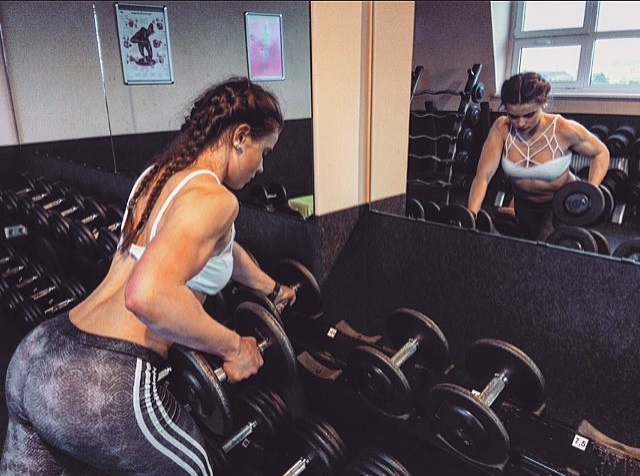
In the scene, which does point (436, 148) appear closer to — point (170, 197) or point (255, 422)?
point (255, 422)

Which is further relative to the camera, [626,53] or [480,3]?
[480,3]

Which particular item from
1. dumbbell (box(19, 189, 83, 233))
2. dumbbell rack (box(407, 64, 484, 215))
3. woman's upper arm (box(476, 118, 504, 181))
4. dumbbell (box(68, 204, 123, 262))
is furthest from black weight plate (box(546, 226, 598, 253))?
dumbbell (box(19, 189, 83, 233))

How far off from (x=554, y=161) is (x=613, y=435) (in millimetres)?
796

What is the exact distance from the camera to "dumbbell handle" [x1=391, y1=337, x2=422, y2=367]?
118cm

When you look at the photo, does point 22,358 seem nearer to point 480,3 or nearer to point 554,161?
point 554,161

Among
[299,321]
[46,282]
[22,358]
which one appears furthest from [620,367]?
[46,282]

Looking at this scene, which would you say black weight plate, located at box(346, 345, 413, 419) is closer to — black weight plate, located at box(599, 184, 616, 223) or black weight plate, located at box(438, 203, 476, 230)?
black weight plate, located at box(438, 203, 476, 230)

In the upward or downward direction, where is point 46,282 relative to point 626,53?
downward

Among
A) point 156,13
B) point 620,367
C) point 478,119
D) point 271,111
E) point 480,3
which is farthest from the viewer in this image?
point 156,13

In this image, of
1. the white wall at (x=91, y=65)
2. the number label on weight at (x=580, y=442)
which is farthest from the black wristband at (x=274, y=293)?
the white wall at (x=91, y=65)

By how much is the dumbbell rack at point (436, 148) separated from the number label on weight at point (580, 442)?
35.2 inches

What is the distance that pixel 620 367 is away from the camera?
118 centimetres

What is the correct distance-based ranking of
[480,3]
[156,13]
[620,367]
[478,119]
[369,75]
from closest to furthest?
[620,367] → [369,75] → [478,119] → [480,3] → [156,13]

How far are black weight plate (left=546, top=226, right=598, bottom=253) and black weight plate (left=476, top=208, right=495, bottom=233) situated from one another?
189 mm
